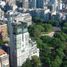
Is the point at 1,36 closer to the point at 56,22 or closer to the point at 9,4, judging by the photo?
the point at 56,22

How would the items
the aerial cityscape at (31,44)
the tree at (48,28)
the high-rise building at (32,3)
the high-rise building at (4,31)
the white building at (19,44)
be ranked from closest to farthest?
the white building at (19,44), the aerial cityscape at (31,44), the high-rise building at (4,31), the tree at (48,28), the high-rise building at (32,3)

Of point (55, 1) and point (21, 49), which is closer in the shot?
point (21, 49)

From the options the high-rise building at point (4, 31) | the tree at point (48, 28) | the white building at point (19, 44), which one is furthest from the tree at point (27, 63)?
the tree at point (48, 28)

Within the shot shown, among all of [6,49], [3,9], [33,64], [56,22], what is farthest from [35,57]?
[3,9]

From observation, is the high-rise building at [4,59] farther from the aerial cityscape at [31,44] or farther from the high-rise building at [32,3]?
the high-rise building at [32,3]

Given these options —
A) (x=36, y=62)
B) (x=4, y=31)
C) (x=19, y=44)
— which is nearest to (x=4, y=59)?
(x=19, y=44)

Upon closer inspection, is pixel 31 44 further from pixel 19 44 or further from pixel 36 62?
pixel 36 62

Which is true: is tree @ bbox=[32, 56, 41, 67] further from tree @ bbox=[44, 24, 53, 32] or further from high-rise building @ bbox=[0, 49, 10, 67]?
tree @ bbox=[44, 24, 53, 32]

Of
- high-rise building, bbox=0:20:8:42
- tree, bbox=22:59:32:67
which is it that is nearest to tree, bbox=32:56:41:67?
tree, bbox=22:59:32:67
